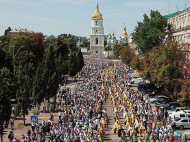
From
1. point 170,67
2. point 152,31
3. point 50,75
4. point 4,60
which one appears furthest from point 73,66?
point 170,67

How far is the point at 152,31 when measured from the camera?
63.8 m

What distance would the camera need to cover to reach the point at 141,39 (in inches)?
2640

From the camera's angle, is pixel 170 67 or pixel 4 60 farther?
pixel 4 60

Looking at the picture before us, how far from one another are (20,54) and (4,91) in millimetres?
33131

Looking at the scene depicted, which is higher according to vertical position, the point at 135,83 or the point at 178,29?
the point at 178,29

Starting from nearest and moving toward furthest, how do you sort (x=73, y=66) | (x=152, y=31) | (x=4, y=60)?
(x=4, y=60)
(x=152, y=31)
(x=73, y=66)

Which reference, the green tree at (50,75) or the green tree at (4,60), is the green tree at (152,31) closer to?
the green tree at (4,60)

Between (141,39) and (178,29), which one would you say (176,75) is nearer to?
(178,29)

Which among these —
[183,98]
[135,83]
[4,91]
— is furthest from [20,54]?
[4,91]

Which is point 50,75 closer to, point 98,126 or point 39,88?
point 39,88

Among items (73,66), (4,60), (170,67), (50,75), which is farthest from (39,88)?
(73,66)

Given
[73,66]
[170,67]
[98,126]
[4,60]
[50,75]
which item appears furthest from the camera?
[73,66]

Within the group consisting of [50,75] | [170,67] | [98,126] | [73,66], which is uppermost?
[73,66]

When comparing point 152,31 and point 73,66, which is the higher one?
point 152,31
